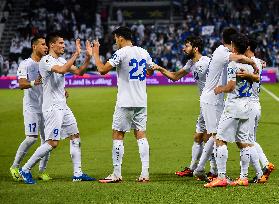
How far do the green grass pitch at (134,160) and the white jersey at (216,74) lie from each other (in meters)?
1.47

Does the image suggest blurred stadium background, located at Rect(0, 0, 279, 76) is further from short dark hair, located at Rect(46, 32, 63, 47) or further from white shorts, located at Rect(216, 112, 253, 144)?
white shorts, located at Rect(216, 112, 253, 144)

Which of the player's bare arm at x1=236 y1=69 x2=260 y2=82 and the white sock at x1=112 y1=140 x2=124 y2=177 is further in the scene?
the white sock at x1=112 y1=140 x2=124 y2=177

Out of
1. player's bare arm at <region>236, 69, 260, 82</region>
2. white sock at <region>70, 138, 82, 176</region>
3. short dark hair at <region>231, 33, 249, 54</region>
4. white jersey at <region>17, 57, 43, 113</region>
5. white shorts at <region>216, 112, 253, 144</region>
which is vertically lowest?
white sock at <region>70, 138, 82, 176</region>

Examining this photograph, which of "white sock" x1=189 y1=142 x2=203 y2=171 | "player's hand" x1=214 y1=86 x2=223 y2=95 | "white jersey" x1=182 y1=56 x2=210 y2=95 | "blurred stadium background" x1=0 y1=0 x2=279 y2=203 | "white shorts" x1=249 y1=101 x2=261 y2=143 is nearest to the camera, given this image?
"blurred stadium background" x1=0 y1=0 x2=279 y2=203

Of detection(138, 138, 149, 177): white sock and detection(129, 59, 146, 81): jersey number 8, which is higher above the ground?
detection(129, 59, 146, 81): jersey number 8

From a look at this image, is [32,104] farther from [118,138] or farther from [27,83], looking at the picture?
[118,138]

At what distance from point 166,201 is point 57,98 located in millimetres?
3187

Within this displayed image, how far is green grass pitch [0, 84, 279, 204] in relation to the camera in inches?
405

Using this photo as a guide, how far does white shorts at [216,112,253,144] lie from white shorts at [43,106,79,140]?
2684 millimetres

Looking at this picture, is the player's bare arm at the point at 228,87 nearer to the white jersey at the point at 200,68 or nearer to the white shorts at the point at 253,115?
the white shorts at the point at 253,115

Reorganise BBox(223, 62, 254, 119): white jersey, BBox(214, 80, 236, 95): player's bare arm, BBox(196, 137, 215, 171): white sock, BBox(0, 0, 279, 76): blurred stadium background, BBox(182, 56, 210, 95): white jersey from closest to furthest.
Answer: BBox(214, 80, 236, 95): player's bare arm
BBox(223, 62, 254, 119): white jersey
BBox(196, 137, 215, 171): white sock
BBox(182, 56, 210, 95): white jersey
BBox(0, 0, 279, 76): blurred stadium background

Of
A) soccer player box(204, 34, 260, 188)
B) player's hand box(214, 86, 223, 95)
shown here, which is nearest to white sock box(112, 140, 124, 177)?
soccer player box(204, 34, 260, 188)

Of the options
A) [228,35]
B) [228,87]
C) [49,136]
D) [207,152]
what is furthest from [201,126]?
[49,136]

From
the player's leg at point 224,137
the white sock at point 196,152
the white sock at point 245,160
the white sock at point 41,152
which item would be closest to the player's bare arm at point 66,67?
the white sock at point 41,152
